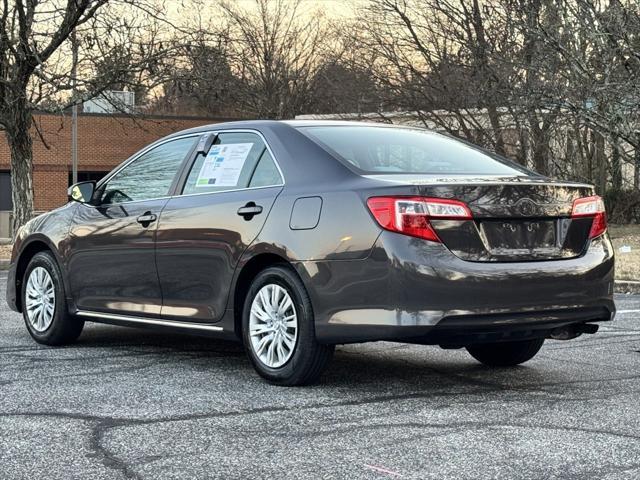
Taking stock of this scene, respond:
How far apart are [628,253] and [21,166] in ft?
43.1

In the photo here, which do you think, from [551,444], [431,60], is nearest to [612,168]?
[431,60]

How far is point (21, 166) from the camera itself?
888 inches

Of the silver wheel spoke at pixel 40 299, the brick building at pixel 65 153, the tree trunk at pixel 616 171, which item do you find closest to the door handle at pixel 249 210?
the silver wheel spoke at pixel 40 299

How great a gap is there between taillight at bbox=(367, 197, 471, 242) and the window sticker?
1.39 meters

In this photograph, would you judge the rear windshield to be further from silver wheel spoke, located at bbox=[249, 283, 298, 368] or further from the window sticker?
silver wheel spoke, located at bbox=[249, 283, 298, 368]

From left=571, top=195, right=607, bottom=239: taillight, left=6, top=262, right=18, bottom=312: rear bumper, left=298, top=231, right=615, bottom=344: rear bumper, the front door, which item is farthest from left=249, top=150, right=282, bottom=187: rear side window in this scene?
left=6, top=262, right=18, bottom=312: rear bumper

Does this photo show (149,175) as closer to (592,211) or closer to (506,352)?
(506,352)

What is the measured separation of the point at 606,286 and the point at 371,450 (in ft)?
7.43

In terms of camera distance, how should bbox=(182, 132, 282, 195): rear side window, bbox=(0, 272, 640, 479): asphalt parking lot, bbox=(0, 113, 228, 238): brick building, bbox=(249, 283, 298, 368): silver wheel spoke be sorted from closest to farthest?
bbox=(0, 272, 640, 479): asphalt parking lot < bbox=(249, 283, 298, 368): silver wheel spoke < bbox=(182, 132, 282, 195): rear side window < bbox=(0, 113, 228, 238): brick building

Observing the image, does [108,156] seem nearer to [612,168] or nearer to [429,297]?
[612,168]

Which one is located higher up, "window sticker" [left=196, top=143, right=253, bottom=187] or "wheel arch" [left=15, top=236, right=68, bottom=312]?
"window sticker" [left=196, top=143, right=253, bottom=187]

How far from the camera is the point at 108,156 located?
4344cm

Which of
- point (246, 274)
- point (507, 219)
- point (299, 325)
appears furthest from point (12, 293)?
point (507, 219)

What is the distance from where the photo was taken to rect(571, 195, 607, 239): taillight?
6.05 m
